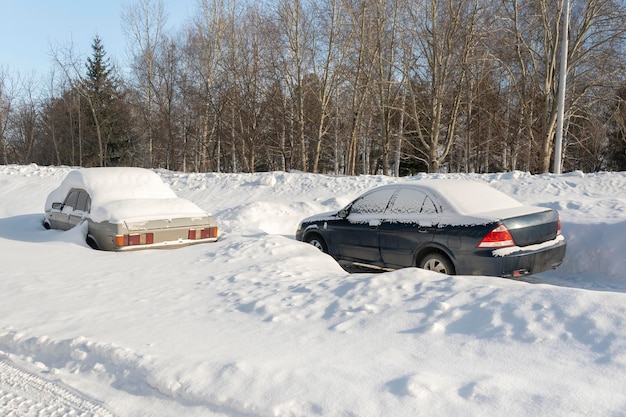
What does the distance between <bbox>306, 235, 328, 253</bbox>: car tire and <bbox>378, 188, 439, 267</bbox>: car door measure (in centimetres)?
140

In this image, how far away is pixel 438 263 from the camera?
254 inches

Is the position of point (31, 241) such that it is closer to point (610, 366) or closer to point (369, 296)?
point (369, 296)

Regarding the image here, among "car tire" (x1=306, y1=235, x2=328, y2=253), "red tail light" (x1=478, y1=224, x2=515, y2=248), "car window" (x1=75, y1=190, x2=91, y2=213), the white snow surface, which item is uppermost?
"car window" (x1=75, y1=190, x2=91, y2=213)

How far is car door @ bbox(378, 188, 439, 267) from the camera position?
652 centimetres

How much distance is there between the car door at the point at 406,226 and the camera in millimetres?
6523

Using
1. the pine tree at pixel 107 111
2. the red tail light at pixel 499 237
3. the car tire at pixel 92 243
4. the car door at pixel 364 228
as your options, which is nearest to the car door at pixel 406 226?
the car door at pixel 364 228

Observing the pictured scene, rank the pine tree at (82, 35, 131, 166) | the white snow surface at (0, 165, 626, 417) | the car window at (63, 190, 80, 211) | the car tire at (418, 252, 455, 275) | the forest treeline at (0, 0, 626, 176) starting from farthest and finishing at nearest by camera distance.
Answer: the pine tree at (82, 35, 131, 166) < the forest treeline at (0, 0, 626, 176) < the car window at (63, 190, 80, 211) < the car tire at (418, 252, 455, 275) < the white snow surface at (0, 165, 626, 417)

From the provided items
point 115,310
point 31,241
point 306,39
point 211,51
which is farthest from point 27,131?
point 115,310

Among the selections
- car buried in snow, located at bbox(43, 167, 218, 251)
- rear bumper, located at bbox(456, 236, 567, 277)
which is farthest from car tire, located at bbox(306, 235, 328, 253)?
rear bumper, located at bbox(456, 236, 567, 277)

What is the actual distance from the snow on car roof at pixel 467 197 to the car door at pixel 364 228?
705 millimetres

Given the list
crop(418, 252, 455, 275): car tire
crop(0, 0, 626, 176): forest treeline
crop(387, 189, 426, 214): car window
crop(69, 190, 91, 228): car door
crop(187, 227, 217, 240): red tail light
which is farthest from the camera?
crop(0, 0, 626, 176): forest treeline

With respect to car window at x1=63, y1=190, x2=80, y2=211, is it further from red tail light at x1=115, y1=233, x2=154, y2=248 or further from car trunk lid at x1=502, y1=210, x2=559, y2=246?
car trunk lid at x1=502, y1=210, x2=559, y2=246

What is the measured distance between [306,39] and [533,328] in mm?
22983

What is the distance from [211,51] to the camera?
3064 cm
